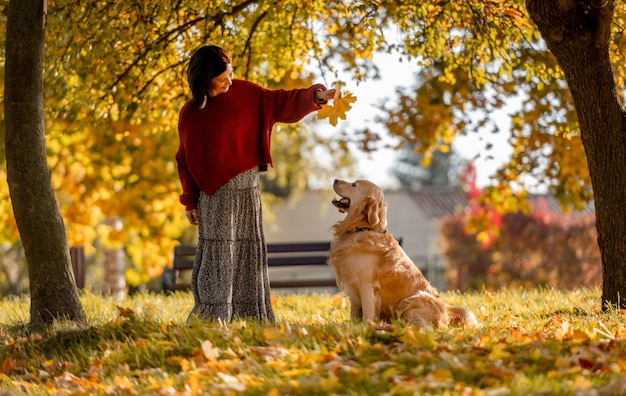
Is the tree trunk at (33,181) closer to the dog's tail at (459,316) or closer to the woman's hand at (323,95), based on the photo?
the woman's hand at (323,95)

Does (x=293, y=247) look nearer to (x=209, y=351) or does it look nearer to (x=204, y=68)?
(x=204, y=68)

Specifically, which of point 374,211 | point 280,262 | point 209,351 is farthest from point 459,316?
point 280,262

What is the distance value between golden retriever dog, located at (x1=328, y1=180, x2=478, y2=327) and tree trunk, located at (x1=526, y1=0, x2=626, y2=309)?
2014 millimetres

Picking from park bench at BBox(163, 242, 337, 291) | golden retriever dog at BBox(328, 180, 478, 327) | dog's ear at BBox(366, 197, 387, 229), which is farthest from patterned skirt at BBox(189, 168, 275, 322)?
park bench at BBox(163, 242, 337, 291)

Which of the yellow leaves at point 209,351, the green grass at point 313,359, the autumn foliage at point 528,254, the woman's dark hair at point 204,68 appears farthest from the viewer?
the autumn foliage at point 528,254

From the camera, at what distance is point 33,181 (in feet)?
25.3

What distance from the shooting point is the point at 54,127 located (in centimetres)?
1373

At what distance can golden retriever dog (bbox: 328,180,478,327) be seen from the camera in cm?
675

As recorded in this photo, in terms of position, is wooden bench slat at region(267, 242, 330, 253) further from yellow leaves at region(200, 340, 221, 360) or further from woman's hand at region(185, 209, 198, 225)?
yellow leaves at region(200, 340, 221, 360)

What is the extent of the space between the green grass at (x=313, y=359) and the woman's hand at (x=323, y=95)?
159 centimetres

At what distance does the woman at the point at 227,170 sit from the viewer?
6.57m

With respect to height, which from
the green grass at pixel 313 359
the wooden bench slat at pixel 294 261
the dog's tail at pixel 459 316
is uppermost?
the wooden bench slat at pixel 294 261

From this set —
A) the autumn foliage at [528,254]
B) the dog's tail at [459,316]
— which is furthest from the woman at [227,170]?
the autumn foliage at [528,254]

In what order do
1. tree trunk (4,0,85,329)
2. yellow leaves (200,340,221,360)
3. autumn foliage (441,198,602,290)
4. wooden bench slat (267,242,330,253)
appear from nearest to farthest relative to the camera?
yellow leaves (200,340,221,360) < tree trunk (4,0,85,329) < wooden bench slat (267,242,330,253) < autumn foliage (441,198,602,290)
